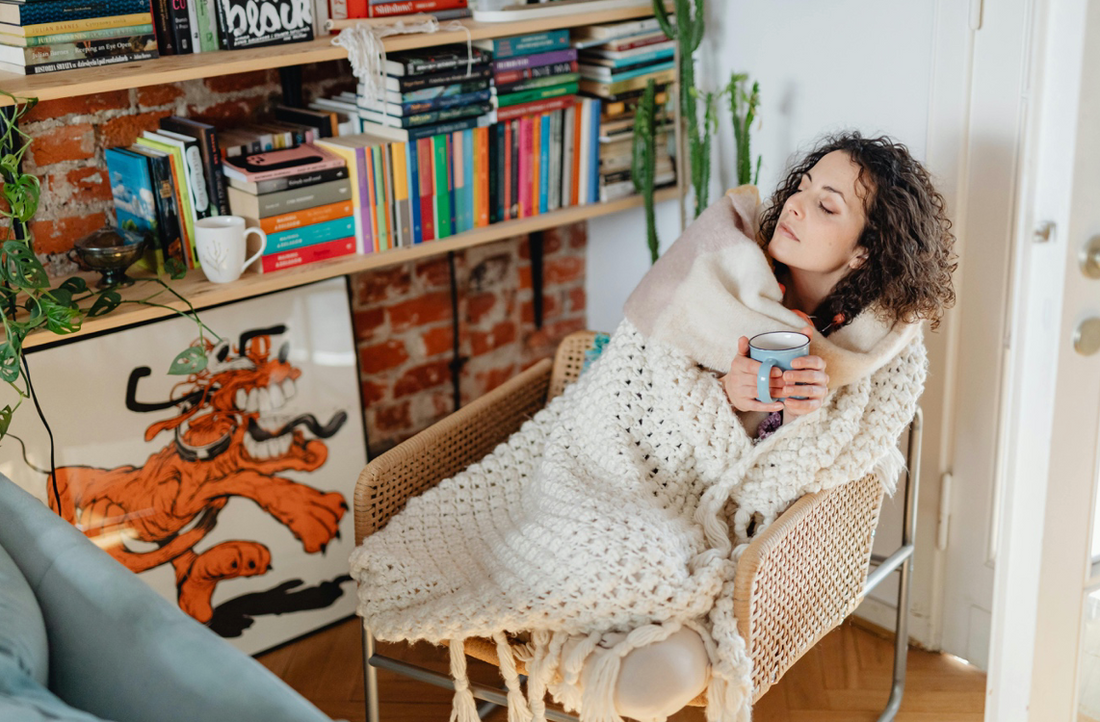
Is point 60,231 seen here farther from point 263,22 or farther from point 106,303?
point 263,22

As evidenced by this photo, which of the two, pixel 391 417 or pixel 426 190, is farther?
pixel 391 417

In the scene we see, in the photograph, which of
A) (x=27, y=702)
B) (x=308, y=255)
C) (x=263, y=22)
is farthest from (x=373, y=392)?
(x=27, y=702)

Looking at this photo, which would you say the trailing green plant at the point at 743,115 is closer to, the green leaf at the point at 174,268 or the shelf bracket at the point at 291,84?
the shelf bracket at the point at 291,84

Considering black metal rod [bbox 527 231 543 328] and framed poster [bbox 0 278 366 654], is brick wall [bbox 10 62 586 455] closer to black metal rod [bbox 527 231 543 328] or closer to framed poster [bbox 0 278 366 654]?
black metal rod [bbox 527 231 543 328]

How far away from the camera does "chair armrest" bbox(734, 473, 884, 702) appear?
1321mm

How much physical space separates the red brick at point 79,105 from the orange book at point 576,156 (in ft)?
2.76

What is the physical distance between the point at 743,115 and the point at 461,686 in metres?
1.22

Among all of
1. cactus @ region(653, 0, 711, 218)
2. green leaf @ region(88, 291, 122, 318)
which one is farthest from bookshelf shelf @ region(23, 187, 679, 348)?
cactus @ region(653, 0, 711, 218)

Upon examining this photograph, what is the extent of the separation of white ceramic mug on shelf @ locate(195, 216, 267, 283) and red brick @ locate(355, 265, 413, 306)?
0.44 metres

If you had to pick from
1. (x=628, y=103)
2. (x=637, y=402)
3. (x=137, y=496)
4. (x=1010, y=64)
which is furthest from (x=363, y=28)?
(x=1010, y=64)

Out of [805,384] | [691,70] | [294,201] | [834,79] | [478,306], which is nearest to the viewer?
[805,384]

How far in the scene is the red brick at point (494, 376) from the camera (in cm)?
245

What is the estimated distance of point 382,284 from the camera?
86.4 inches

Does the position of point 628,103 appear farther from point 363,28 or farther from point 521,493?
point 521,493
